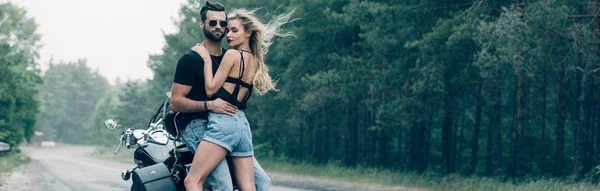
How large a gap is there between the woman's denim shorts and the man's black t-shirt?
0.16 meters

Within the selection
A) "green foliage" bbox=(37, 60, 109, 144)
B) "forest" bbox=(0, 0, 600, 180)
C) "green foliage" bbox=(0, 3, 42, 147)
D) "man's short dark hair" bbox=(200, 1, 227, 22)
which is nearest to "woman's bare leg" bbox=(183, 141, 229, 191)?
"man's short dark hair" bbox=(200, 1, 227, 22)

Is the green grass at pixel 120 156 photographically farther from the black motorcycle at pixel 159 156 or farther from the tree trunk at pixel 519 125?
the black motorcycle at pixel 159 156

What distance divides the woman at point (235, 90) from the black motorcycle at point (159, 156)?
0.65 feet

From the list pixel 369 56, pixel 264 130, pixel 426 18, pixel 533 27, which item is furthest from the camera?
pixel 264 130

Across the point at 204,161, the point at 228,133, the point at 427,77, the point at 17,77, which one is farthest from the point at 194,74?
the point at 17,77

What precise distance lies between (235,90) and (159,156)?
2.54 feet

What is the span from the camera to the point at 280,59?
32.6 meters

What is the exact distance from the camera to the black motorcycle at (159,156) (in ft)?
16.2

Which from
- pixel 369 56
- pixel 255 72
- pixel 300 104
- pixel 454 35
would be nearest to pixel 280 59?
pixel 300 104

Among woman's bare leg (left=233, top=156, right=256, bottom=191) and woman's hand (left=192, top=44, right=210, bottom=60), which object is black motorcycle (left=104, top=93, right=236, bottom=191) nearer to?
woman's bare leg (left=233, top=156, right=256, bottom=191)

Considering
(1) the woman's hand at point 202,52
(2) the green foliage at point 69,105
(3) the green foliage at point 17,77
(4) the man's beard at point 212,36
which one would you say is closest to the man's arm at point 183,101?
(1) the woman's hand at point 202,52

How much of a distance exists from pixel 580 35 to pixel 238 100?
14.5 m

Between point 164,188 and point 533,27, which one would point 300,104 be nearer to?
point 533,27

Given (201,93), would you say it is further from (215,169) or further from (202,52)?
(215,169)
